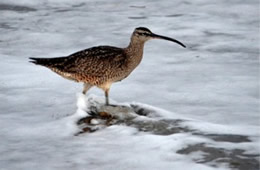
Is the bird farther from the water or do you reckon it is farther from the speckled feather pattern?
the water

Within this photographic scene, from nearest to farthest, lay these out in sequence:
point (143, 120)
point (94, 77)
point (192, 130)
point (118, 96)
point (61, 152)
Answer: point (61, 152), point (192, 130), point (143, 120), point (94, 77), point (118, 96)

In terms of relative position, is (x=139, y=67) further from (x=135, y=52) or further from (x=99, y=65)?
(x=99, y=65)

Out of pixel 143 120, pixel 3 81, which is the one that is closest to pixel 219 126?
pixel 143 120

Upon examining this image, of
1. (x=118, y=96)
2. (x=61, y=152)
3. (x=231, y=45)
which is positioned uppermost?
(x=231, y=45)

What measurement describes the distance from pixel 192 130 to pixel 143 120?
72cm

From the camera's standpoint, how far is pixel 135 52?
8.41m

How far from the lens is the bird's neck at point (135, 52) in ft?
27.4

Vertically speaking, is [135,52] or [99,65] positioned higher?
[135,52]

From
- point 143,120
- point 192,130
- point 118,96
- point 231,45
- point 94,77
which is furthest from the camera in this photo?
point 231,45

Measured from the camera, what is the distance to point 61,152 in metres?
6.58

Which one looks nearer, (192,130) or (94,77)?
(192,130)

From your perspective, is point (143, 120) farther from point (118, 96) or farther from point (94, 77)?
point (118, 96)

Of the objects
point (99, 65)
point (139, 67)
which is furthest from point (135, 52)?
point (139, 67)

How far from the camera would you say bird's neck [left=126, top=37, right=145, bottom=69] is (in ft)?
27.4
